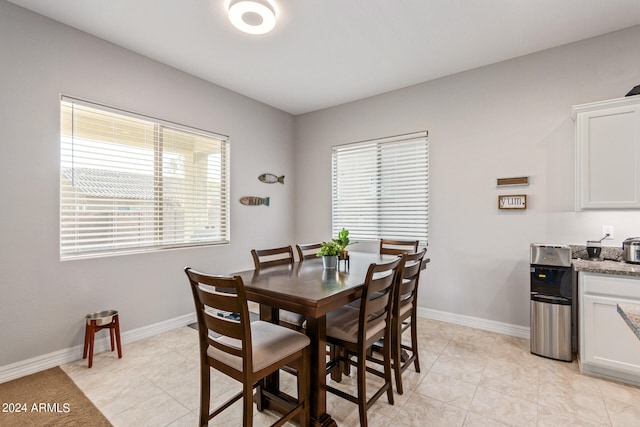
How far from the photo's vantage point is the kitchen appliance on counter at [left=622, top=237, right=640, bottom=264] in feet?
8.02

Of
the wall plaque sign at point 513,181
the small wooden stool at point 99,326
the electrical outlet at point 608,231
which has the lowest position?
the small wooden stool at point 99,326

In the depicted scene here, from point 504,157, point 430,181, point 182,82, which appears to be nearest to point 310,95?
point 182,82

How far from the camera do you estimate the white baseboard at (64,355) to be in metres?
2.38

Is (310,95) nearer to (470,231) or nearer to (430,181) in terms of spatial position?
(430,181)

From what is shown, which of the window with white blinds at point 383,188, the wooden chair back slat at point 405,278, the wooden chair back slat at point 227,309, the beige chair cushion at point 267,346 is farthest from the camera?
the window with white blinds at point 383,188

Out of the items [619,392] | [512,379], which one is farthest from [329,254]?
[619,392]

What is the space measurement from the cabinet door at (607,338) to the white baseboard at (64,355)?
3.96 m

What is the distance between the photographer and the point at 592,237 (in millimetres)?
2826

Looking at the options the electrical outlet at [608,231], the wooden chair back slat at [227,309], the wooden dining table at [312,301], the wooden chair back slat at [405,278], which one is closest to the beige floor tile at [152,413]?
the wooden dining table at [312,301]

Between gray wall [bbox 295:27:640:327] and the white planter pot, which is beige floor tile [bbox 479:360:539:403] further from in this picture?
the white planter pot

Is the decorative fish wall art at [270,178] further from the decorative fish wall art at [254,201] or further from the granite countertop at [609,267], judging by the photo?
the granite countertop at [609,267]

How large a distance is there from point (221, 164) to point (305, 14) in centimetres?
216

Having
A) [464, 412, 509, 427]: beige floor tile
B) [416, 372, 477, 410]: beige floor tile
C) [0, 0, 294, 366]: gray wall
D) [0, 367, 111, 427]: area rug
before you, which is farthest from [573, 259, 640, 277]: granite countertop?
[0, 0, 294, 366]: gray wall

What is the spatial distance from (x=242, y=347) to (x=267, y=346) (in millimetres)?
215
